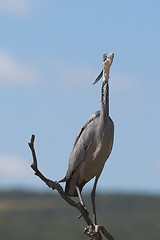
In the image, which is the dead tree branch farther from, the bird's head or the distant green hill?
the distant green hill

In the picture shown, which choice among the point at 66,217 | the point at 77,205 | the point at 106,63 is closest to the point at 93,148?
the point at 106,63

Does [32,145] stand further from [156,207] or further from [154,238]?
[156,207]

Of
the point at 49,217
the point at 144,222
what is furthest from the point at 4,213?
the point at 144,222

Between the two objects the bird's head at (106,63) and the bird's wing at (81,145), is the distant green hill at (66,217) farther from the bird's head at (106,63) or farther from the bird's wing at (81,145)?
the bird's head at (106,63)

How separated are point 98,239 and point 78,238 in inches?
2243

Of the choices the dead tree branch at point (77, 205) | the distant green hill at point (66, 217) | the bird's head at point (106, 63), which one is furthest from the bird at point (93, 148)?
the distant green hill at point (66, 217)

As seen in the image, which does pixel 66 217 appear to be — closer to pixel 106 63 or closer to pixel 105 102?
pixel 105 102

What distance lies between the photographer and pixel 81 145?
47.1ft

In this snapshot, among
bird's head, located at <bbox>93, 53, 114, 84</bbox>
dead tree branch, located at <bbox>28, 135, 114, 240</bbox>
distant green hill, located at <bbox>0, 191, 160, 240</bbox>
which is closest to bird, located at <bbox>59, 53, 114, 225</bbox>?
bird's head, located at <bbox>93, 53, 114, 84</bbox>

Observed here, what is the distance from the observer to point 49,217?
287 ft

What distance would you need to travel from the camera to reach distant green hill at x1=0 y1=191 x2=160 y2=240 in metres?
74.4

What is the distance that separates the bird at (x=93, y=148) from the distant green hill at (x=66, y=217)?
49101 millimetres

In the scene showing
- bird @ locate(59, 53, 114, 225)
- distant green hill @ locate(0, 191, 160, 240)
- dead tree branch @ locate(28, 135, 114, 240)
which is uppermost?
distant green hill @ locate(0, 191, 160, 240)

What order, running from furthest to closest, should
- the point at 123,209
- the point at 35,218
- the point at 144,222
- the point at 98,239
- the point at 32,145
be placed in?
the point at 123,209, the point at 35,218, the point at 144,222, the point at 98,239, the point at 32,145
